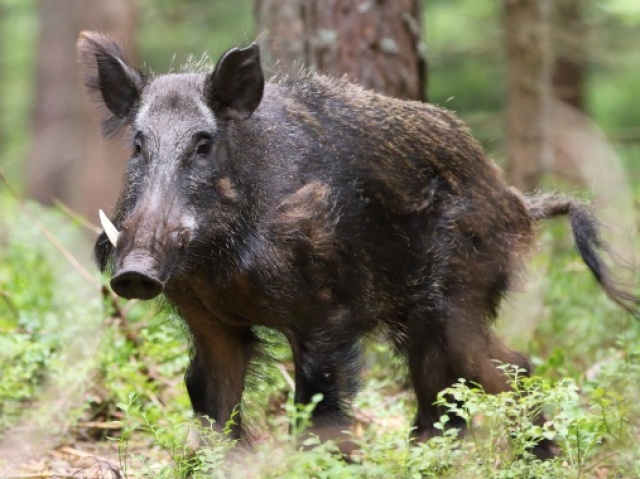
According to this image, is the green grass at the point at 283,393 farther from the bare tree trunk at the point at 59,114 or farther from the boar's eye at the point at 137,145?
the bare tree trunk at the point at 59,114

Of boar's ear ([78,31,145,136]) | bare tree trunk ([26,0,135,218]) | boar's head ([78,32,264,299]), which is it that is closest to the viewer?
boar's head ([78,32,264,299])

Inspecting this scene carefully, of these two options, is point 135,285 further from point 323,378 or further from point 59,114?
point 59,114

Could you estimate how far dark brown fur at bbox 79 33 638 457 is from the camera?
5.81m

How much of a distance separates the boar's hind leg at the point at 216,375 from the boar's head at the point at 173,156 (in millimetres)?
668

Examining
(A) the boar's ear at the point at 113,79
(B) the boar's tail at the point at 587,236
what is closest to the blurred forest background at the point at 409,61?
(A) the boar's ear at the point at 113,79

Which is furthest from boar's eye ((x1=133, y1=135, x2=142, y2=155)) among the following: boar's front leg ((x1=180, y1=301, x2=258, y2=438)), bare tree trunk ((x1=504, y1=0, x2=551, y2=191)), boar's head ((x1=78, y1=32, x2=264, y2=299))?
bare tree trunk ((x1=504, y1=0, x2=551, y2=191))

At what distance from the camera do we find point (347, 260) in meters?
6.43

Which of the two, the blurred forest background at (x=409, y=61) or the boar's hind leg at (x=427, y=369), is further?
the blurred forest background at (x=409, y=61)

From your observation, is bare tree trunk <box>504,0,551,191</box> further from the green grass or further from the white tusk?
the white tusk

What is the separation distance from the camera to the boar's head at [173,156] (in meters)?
5.39

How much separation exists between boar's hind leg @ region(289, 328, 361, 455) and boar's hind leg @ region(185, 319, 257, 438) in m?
0.44

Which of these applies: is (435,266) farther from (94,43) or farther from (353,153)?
(94,43)

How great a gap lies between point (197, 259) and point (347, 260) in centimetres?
100

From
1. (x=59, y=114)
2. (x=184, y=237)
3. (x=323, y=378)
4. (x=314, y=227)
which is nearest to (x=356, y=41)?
(x=314, y=227)
